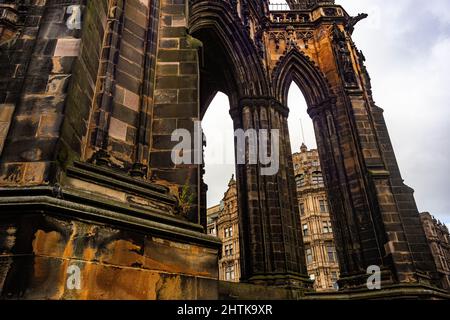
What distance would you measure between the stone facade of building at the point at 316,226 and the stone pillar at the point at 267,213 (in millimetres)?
21214

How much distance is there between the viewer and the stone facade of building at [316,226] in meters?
31.7

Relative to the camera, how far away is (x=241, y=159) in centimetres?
1027

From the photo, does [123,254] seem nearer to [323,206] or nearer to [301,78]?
[301,78]

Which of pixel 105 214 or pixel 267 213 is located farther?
pixel 267 213

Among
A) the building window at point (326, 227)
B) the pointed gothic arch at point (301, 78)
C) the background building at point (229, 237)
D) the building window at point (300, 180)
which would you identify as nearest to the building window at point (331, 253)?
the building window at point (326, 227)

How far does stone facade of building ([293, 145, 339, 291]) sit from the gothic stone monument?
2212 centimetres

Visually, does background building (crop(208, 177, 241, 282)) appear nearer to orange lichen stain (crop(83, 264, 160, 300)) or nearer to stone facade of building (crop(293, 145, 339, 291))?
stone facade of building (crop(293, 145, 339, 291))

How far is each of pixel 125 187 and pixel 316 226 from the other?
32648 mm

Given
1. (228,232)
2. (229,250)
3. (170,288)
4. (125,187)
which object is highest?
(228,232)

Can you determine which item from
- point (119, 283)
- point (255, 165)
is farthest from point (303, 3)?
point (119, 283)

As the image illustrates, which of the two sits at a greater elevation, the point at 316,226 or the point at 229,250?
the point at 316,226

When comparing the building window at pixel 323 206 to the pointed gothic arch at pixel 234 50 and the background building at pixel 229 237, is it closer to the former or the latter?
the background building at pixel 229 237

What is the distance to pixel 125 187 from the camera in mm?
3623
